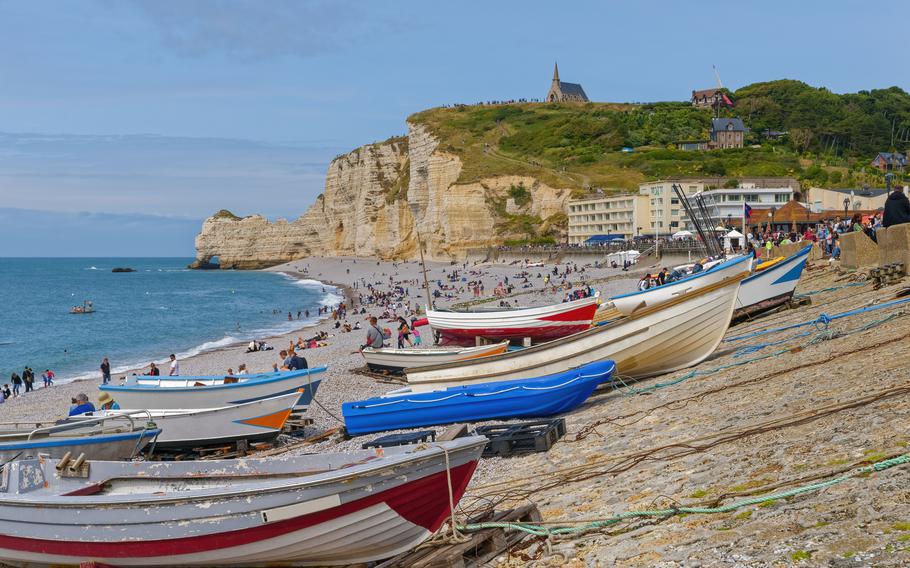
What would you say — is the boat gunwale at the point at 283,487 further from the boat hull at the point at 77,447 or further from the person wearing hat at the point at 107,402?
the person wearing hat at the point at 107,402

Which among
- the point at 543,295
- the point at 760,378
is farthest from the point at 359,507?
the point at 543,295

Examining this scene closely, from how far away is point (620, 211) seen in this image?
3844 inches

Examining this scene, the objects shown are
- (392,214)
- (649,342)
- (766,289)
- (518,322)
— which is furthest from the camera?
(392,214)

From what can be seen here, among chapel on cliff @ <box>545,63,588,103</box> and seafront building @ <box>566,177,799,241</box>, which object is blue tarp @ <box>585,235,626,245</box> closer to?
seafront building @ <box>566,177,799,241</box>

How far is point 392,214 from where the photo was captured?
133500mm

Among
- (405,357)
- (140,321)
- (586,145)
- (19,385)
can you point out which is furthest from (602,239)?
(405,357)

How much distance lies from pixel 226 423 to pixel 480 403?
532 cm

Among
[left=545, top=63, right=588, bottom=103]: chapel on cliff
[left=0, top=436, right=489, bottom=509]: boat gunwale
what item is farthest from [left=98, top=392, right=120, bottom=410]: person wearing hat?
[left=545, top=63, right=588, bottom=103]: chapel on cliff

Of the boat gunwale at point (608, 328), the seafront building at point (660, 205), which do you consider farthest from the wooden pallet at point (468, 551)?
the seafront building at point (660, 205)

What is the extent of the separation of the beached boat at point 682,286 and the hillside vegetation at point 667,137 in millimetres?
89447

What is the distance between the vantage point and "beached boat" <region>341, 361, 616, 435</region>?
53.8 feet

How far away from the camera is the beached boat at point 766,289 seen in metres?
23.3

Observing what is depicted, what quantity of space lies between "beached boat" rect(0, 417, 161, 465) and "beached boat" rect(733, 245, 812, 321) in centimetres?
1661

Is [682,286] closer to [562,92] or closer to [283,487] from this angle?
[283,487]
